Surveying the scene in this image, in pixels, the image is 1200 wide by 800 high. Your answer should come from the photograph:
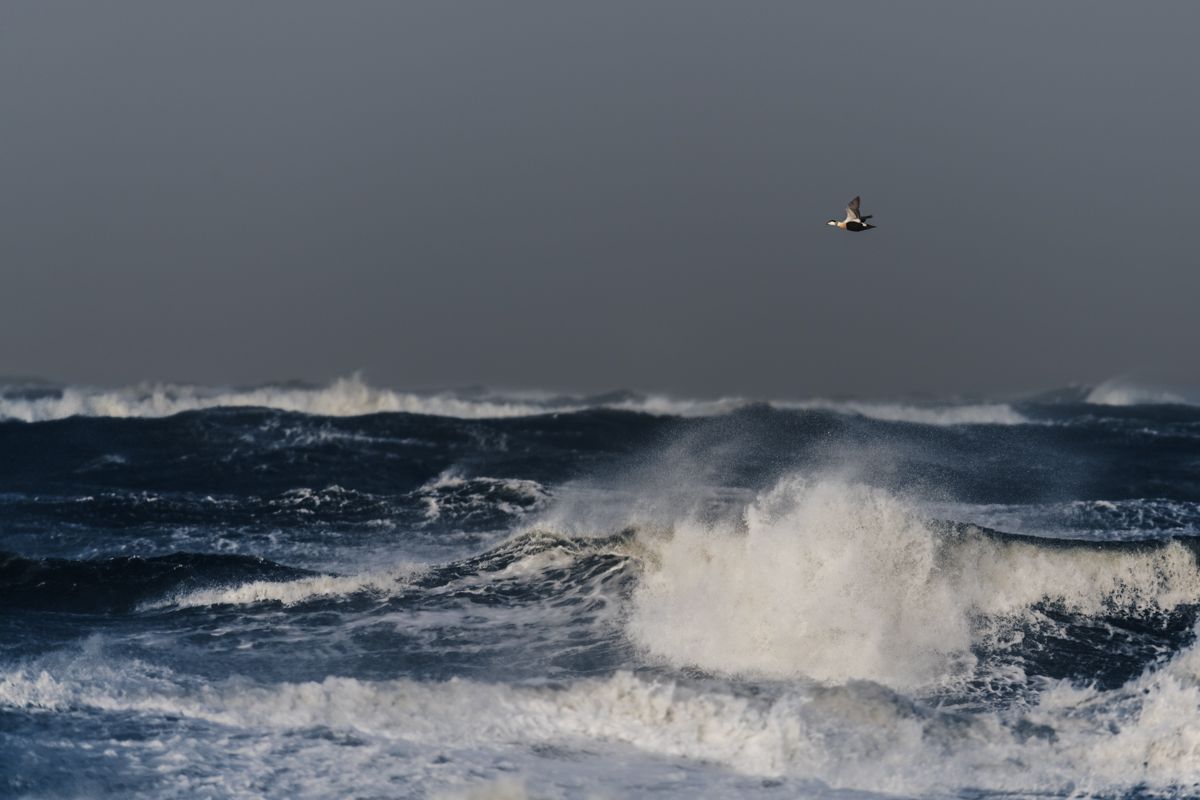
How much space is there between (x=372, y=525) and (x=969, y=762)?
1088cm

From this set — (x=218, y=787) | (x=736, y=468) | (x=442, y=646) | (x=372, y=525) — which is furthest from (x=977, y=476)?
(x=218, y=787)

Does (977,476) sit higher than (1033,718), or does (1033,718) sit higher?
(977,476)

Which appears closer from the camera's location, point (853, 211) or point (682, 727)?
point (682, 727)

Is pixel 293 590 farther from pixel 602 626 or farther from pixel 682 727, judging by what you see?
pixel 682 727

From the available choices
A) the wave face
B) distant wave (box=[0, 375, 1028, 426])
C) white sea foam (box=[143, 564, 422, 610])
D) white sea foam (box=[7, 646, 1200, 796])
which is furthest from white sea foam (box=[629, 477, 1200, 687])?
distant wave (box=[0, 375, 1028, 426])

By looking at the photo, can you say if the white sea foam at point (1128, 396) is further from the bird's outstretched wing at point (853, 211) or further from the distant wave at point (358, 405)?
the bird's outstretched wing at point (853, 211)

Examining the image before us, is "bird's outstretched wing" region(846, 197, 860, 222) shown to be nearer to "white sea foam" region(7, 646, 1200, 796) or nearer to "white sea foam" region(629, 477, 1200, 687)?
"white sea foam" region(629, 477, 1200, 687)

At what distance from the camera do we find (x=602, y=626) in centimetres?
1401

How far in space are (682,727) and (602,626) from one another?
310 centimetres

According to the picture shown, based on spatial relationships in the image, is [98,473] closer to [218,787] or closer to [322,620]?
[322,620]

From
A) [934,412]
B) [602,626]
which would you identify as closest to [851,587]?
[602,626]

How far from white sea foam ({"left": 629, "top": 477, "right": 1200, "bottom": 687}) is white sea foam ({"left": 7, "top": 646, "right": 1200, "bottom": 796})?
3.90 ft

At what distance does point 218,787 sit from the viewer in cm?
987

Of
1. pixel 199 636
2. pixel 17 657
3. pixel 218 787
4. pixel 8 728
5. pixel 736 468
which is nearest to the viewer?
pixel 218 787
